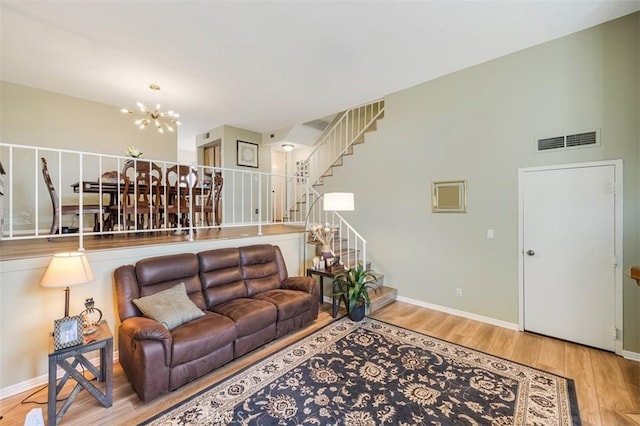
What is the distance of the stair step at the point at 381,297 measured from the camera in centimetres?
427

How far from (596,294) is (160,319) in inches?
182

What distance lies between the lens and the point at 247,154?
23.8 ft

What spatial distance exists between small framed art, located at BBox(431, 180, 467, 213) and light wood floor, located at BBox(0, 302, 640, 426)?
1613mm

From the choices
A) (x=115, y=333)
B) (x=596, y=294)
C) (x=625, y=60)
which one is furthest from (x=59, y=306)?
(x=625, y=60)

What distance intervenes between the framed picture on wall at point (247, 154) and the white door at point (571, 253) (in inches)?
233

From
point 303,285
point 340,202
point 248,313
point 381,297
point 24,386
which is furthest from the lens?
point 381,297

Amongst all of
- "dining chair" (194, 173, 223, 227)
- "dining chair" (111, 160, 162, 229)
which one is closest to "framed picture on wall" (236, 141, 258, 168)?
"dining chair" (194, 173, 223, 227)

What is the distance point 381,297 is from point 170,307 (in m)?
3.05

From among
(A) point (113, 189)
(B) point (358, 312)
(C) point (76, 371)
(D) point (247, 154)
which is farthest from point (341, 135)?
(C) point (76, 371)

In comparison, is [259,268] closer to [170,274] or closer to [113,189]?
[170,274]

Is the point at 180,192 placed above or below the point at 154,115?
below

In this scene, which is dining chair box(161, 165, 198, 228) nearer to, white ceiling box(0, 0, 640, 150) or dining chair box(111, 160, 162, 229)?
dining chair box(111, 160, 162, 229)

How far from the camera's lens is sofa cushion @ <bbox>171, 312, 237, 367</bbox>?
7.57 feet

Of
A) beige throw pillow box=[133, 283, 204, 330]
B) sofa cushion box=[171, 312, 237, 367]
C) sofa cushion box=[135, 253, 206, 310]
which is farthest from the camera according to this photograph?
sofa cushion box=[135, 253, 206, 310]
